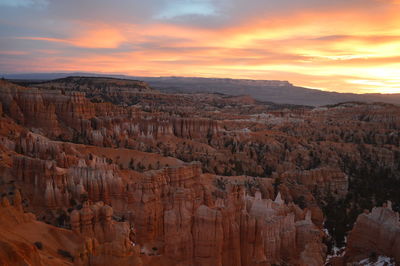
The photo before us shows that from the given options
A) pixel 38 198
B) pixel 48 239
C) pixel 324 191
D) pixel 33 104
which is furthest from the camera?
pixel 33 104

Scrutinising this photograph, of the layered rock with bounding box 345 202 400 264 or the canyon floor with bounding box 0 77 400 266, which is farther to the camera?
the layered rock with bounding box 345 202 400 264

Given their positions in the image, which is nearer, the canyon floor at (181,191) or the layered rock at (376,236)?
the canyon floor at (181,191)

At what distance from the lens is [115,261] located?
1069 cm

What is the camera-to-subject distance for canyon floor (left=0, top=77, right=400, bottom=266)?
14.7m

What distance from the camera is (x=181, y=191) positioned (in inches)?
704

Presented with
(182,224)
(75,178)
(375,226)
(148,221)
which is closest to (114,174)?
(75,178)

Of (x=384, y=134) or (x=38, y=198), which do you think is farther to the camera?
(x=384, y=134)

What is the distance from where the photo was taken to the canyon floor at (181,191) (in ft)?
48.4

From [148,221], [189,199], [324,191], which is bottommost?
[324,191]

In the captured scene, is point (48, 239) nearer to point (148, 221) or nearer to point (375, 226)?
point (148, 221)

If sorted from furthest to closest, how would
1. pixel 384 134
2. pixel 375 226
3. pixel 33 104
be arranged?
pixel 384 134 < pixel 33 104 < pixel 375 226

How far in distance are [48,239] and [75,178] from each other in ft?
28.4

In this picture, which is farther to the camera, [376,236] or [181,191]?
[376,236]

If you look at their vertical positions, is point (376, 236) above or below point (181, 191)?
below
